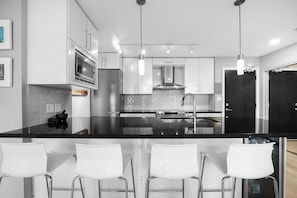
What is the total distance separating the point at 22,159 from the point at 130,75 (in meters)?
3.66

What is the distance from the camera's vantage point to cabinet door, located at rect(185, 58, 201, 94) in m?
4.87

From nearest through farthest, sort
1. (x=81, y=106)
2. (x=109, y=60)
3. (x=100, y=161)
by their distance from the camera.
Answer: (x=100, y=161)
(x=81, y=106)
(x=109, y=60)

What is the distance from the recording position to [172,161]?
1343mm

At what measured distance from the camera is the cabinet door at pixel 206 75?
192 inches

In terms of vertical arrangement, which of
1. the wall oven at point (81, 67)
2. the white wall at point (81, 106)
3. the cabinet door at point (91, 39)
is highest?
the cabinet door at point (91, 39)

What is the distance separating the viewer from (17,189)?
1858 mm

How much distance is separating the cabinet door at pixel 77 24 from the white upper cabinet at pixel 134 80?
2.42 metres

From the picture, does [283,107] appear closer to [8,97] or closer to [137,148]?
[137,148]

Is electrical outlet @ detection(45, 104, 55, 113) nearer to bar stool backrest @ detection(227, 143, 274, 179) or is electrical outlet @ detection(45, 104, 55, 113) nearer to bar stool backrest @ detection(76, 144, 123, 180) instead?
bar stool backrest @ detection(76, 144, 123, 180)

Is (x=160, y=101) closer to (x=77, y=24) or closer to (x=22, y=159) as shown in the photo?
(x=77, y=24)

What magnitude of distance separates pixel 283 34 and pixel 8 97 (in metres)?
4.25

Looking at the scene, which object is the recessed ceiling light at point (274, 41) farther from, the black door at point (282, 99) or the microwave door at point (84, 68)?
the microwave door at point (84, 68)

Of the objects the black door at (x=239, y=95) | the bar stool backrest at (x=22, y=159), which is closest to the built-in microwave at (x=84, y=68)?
the bar stool backrest at (x=22, y=159)

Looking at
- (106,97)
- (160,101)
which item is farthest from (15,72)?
(160,101)
